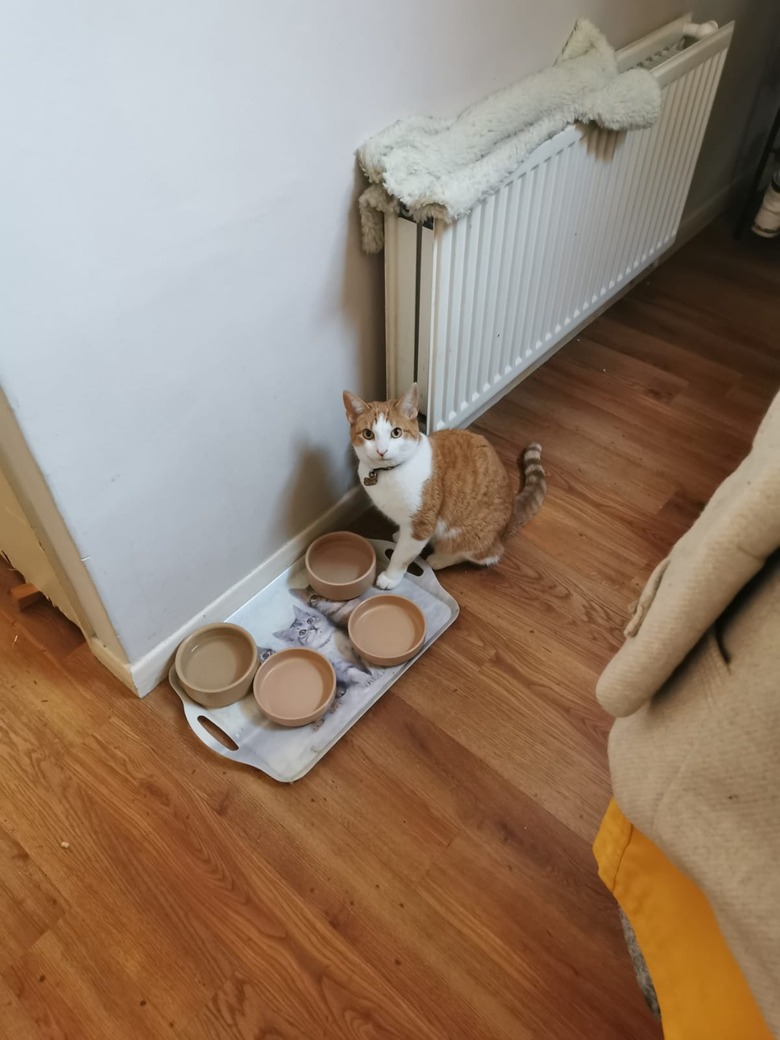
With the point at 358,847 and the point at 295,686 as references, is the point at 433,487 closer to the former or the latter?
the point at 295,686

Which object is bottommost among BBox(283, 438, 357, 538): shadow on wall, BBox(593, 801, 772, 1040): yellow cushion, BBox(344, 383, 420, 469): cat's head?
BBox(283, 438, 357, 538): shadow on wall

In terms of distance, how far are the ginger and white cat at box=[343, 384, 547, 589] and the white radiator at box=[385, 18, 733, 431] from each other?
14 cm

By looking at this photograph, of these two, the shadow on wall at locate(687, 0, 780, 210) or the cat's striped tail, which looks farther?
the shadow on wall at locate(687, 0, 780, 210)

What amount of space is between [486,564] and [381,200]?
0.75 m

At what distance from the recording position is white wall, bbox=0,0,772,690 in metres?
0.89

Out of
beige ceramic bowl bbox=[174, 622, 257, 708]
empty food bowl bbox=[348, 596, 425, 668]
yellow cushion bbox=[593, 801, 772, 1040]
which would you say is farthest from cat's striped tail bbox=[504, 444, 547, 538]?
yellow cushion bbox=[593, 801, 772, 1040]

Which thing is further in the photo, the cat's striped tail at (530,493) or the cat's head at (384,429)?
the cat's striped tail at (530,493)

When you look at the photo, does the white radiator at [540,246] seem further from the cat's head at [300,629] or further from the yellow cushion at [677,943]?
the yellow cushion at [677,943]

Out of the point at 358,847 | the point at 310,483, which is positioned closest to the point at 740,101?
the point at 310,483

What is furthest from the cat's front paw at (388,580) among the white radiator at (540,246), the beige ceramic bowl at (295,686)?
the white radiator at (540,246)

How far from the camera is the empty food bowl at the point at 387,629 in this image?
1462 mm

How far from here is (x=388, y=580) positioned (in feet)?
5.18

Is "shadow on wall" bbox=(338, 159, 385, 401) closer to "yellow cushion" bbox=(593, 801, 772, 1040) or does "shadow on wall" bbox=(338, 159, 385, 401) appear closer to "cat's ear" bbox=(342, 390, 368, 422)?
"cat's ear" bbox=(342, 390, 368, 422)

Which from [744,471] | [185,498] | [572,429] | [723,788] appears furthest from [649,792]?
[572,429]
